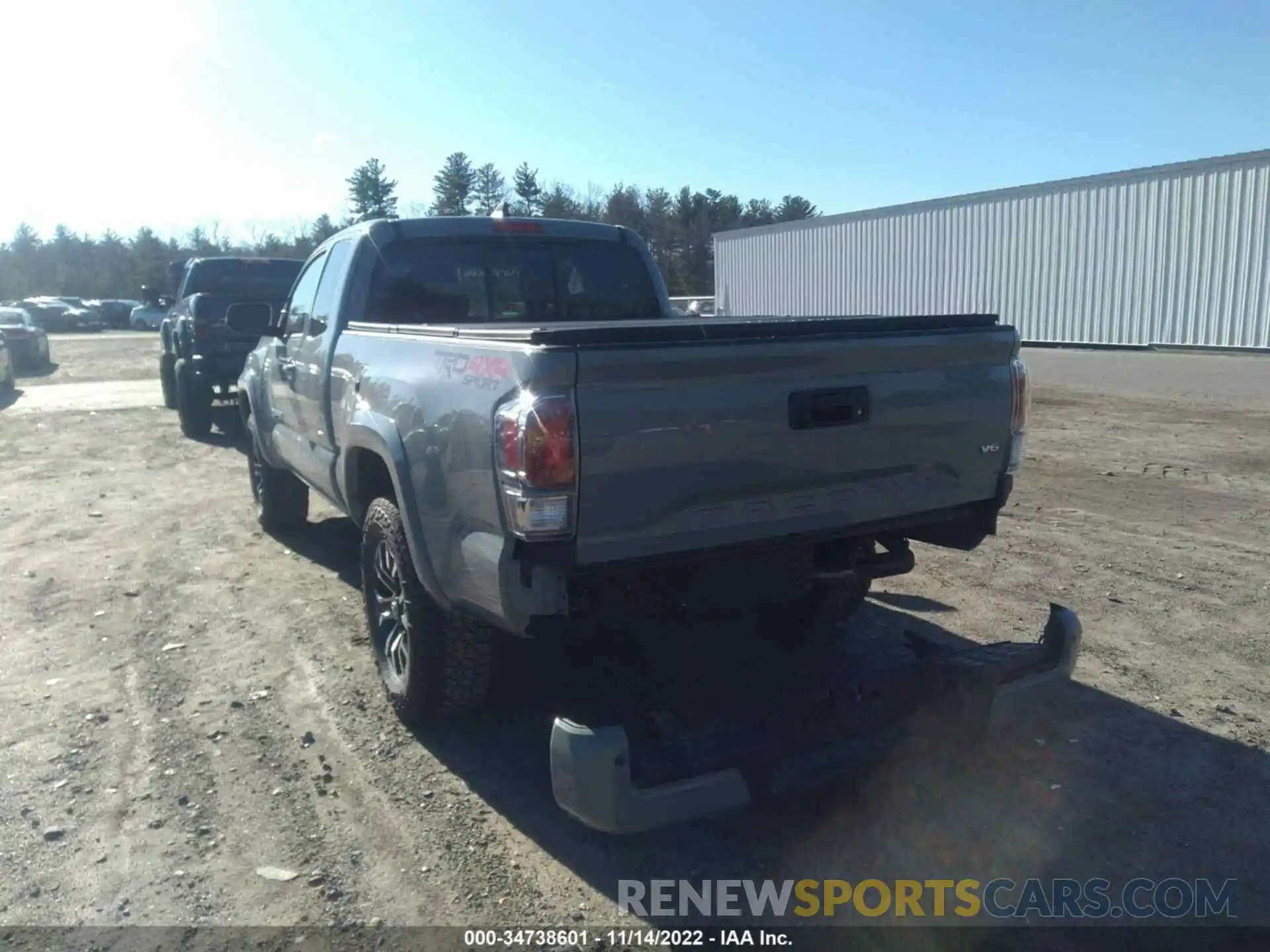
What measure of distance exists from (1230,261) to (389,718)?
23609mm

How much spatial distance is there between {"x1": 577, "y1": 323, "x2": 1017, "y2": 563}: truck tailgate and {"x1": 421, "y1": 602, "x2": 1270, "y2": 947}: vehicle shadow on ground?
87 cm

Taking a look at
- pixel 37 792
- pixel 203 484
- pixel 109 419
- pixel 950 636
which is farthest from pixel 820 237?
pixel 37 792

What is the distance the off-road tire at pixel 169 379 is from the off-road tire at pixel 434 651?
1289cm

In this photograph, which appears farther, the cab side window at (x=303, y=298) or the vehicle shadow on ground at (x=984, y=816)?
the cab side window at (x=303, y=298)

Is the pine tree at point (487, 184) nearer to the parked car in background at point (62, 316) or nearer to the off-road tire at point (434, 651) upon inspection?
the parked car in background at point (62, 316)

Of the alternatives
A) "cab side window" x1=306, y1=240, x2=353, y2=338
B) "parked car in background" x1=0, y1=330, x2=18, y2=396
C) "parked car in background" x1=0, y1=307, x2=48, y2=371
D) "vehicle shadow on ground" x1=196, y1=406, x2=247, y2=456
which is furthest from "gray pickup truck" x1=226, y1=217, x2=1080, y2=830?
"parked car in background" x1=0, y1=307, x2=48, y2=371

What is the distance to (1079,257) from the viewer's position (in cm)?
2653

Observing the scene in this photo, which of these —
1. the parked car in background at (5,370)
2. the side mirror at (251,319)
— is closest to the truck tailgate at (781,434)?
the side mirror at (251,319)

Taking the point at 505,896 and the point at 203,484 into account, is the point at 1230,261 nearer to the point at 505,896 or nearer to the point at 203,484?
the point at 203,484

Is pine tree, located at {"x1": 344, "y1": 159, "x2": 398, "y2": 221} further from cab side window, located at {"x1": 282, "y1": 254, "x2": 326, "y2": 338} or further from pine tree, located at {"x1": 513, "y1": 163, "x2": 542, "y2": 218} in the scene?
cab side window, located at {"x1": 282, "y1": 254, "x2": 326, "y2": 338}

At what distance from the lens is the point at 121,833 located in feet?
12.3

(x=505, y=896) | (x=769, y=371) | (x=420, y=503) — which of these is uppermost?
(x=769, y=371)

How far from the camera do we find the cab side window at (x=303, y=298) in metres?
6.21

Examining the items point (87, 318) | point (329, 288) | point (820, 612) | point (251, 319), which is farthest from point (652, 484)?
point (87, 318)
